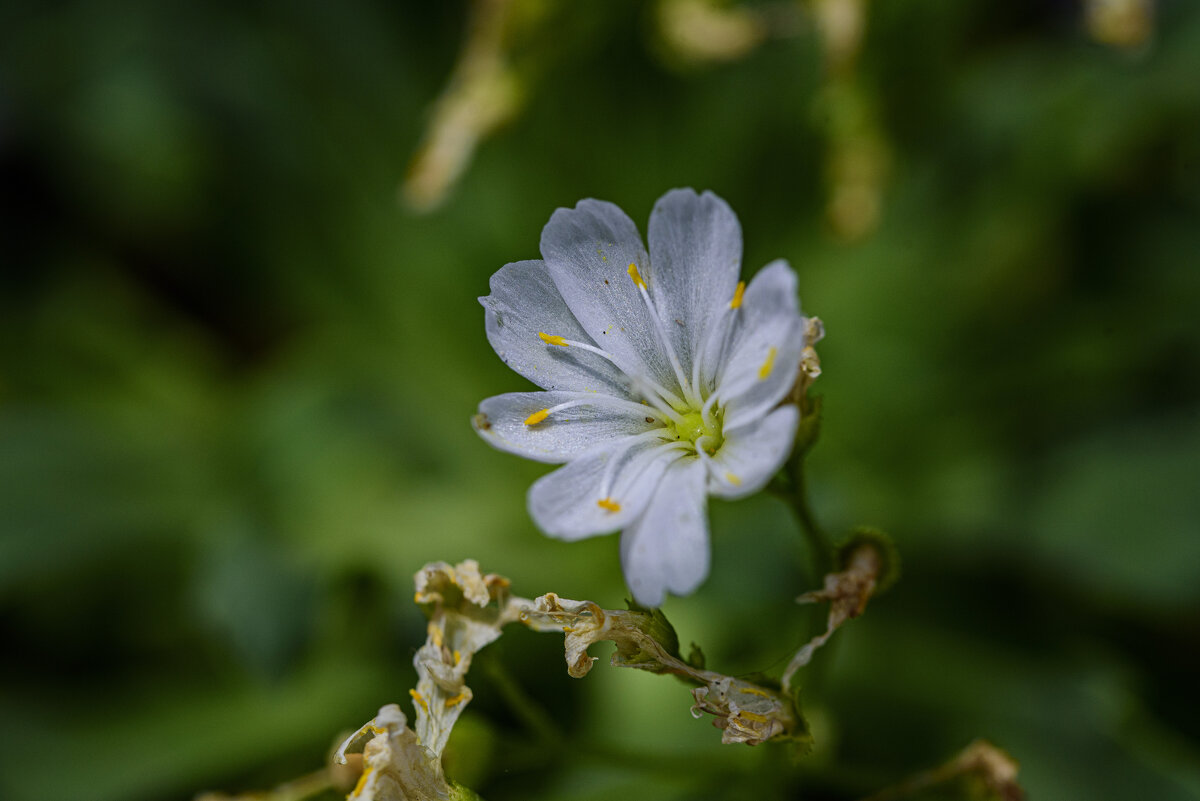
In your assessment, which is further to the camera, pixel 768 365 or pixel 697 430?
pixel 697 430

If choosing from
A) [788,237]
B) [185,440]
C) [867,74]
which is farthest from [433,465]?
[867,74]

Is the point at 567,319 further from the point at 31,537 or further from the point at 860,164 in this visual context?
the point at 31,537

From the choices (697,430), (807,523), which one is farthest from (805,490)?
(697,430)

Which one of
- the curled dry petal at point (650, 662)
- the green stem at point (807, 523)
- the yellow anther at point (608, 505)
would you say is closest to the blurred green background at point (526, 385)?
the green stem at point (807, 523)

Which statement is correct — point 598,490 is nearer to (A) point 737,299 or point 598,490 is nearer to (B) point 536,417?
(B) point 536,417

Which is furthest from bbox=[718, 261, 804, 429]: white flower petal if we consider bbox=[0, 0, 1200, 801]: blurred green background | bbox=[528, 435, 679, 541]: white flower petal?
bbox=[0, 0, 1200, 801]: blurred green background

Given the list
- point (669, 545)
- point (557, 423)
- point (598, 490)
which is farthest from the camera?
point (557, 423)

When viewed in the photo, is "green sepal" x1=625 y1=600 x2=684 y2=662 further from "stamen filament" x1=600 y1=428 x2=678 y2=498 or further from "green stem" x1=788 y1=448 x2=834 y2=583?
"green stem" x1=788 y1=448 x2=834 y2=583
